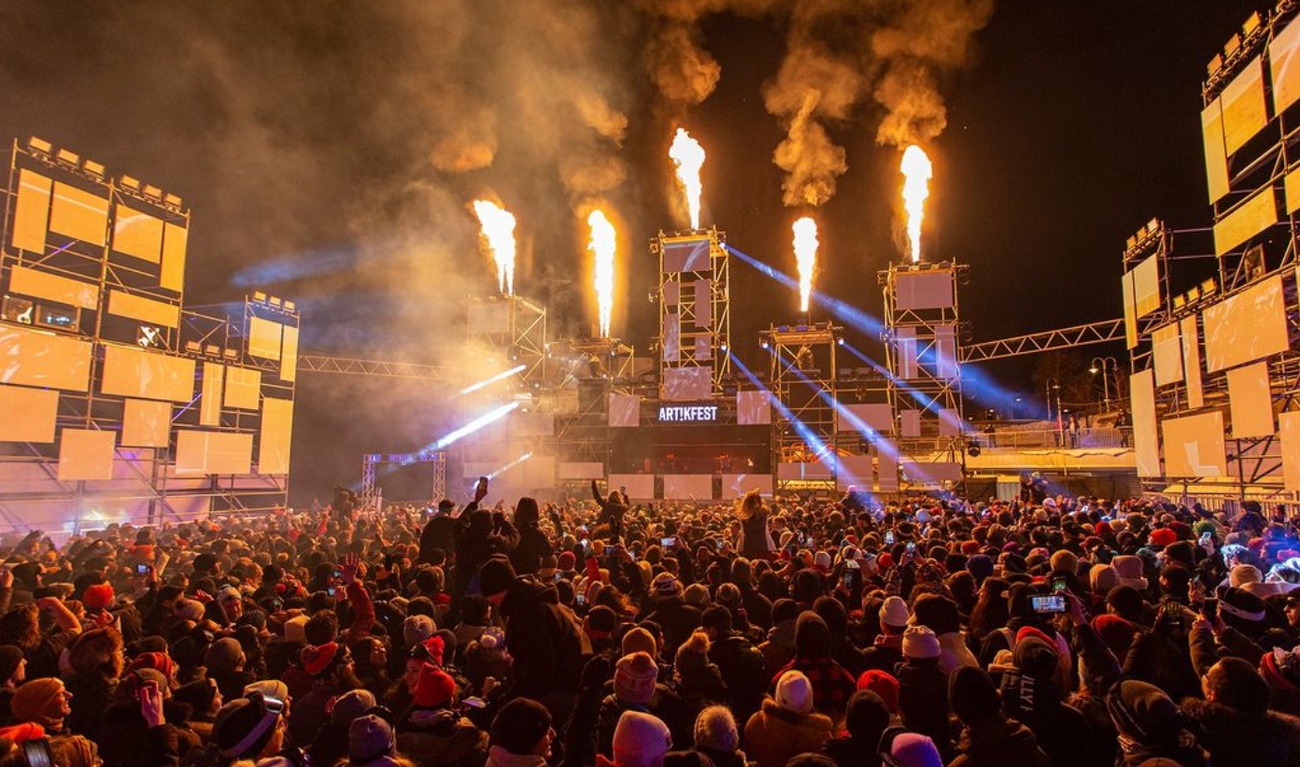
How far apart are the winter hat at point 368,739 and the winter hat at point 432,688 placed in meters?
0.72

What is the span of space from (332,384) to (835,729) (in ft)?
109

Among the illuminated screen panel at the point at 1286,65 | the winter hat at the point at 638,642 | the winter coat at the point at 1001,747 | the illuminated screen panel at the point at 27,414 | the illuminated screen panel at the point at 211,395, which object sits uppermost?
the illuminated screen panel at the point at 1286,65

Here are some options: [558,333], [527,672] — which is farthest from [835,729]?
[558,333]

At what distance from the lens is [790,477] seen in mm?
30969

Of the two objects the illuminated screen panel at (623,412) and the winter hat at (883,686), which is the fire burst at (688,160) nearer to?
the illuminated screen panel at (623,412)

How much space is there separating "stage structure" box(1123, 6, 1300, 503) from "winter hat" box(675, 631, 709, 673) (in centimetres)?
1659

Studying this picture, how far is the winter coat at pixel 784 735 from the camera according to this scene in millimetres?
3615

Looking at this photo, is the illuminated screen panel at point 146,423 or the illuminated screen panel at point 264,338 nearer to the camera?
the illuminated screen panel at point 146,423

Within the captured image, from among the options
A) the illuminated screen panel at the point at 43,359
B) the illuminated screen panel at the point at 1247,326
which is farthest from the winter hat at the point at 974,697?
the illuminated screen panel at the point at 43,359

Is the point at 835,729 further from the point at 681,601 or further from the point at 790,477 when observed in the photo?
the point at 790,477

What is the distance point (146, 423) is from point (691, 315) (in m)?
21.2

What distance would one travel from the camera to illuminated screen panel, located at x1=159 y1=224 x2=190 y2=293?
78.8 feet

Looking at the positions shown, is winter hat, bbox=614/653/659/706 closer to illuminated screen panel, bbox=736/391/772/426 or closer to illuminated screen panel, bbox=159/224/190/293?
illuminated screen panel, bbox=159/224/190/293

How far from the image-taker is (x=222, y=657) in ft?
16.3
